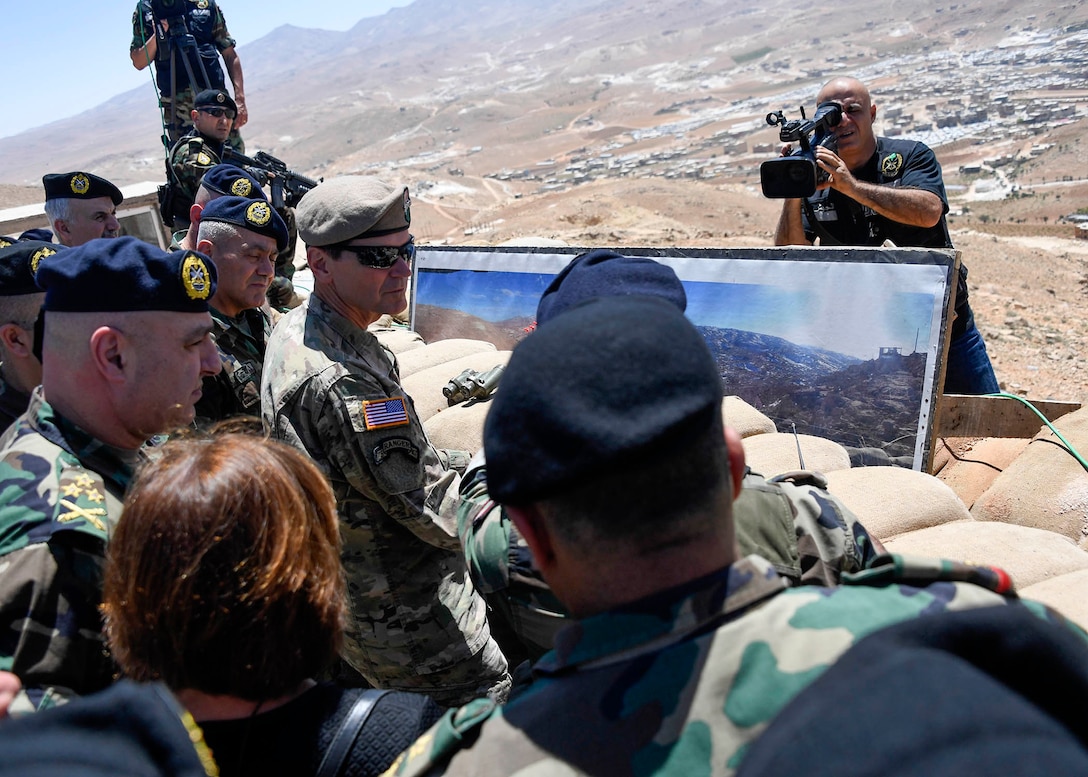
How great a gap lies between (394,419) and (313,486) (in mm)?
860

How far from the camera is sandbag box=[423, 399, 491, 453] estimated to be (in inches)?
138

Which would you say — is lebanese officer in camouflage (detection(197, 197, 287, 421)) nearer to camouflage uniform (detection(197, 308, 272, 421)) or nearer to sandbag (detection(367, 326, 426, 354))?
camouflage uniform (detection(197, 308, 272, 421))

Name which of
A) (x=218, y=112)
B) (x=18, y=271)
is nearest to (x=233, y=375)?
(x=18, y=271)

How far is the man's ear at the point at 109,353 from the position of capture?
1578 millimetres

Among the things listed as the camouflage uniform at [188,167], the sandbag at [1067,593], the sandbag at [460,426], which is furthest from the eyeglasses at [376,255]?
the camouflage uniform at [188,167]

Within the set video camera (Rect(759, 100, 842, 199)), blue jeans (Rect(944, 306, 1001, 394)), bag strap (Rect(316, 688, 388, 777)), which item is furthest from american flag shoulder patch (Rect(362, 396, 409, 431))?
blue jeans (Rect(944, 306, 1001, 394))

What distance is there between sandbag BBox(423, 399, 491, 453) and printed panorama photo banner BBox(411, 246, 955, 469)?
1.09m

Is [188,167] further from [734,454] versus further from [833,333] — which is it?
[734,454]

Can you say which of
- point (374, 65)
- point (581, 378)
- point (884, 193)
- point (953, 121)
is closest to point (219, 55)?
point (884, 193)

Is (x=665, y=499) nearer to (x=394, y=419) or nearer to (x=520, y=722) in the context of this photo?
(x=520, y=722)

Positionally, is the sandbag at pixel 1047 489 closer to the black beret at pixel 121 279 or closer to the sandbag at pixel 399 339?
the black beret at pixel 121 279

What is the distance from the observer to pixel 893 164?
11.5 ft

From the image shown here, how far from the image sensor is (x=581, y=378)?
81 centimetres

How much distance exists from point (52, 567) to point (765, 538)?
1207 mm
